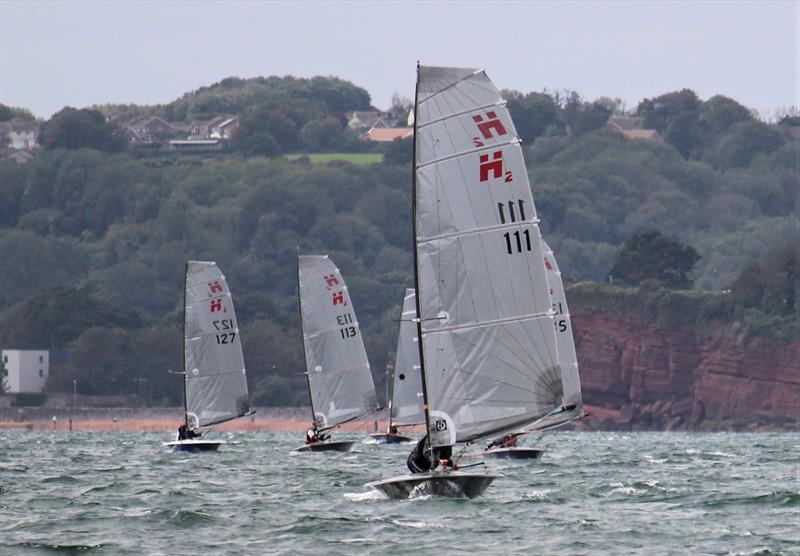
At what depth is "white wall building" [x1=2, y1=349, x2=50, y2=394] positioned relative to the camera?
18425cm

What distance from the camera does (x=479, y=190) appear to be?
129ft

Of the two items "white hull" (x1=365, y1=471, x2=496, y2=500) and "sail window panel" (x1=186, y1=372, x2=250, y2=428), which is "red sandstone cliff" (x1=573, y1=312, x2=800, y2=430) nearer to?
"sail window panel" (x1=186, y1=372, x2=250, y2=428)

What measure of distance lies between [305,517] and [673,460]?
3114 cm

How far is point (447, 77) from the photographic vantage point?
A: 39625 mm

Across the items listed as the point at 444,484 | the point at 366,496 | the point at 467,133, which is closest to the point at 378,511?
the point at 444,484

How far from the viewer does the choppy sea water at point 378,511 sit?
3538 cm

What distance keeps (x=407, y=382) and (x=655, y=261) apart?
101 metres

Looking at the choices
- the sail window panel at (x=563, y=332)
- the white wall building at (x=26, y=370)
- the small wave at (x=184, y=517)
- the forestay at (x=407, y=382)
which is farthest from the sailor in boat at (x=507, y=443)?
the white wall building at (x=26, y=370)

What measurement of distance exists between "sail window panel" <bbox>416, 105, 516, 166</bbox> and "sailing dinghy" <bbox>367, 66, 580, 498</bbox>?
0.02 metres

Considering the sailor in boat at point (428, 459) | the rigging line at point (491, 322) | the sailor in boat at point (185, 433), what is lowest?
the sailor in boat at point (428, 459)

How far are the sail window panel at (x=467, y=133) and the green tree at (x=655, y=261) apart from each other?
453ft

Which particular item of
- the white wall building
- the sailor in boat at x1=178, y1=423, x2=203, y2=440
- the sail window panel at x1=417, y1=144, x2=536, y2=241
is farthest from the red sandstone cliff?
the sail window panel at x1=417, y1=144, x2=536, y2=241

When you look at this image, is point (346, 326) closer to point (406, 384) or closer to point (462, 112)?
point (406, 384)

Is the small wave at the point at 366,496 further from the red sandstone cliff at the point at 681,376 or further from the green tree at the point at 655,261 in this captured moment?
the green tree at the point at 655,261
